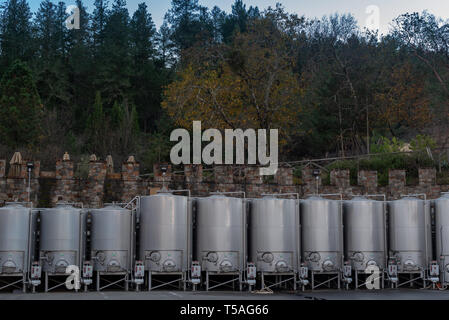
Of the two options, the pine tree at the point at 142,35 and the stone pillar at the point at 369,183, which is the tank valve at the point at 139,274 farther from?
the pine tree at the point at 142,35

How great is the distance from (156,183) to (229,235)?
27.5 feet

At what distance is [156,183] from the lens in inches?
1144

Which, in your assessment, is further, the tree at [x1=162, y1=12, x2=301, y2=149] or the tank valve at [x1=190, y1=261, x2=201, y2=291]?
the tree at [x1=162, y1=12, x2=301, y2=149]

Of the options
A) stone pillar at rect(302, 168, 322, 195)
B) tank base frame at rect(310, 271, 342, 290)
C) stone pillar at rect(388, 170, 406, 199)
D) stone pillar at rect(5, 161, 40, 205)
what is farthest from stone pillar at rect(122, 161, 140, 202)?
stone pillar at rect(388, 170, 406, 199)

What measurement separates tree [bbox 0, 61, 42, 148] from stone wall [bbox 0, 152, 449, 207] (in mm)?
13775

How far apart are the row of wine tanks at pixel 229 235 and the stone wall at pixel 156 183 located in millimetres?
5019

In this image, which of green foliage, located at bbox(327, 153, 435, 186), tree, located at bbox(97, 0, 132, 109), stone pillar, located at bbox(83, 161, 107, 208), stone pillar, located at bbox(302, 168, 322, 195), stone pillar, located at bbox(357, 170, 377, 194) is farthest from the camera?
tree, located at bbox(97, 0, 132, 109)

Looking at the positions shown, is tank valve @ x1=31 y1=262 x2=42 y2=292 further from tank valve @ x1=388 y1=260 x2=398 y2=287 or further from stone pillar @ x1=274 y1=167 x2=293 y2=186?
stone pillar @ x1=274 y1=167 x2=293 y2=186

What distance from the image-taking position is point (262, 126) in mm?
42375

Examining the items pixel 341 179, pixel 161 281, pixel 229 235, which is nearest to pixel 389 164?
pixel 341 179

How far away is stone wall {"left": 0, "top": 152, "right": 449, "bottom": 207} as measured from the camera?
90.0ft

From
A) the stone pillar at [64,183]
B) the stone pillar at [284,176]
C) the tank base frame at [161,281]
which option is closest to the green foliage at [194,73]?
the stone pillar at [284,176]
